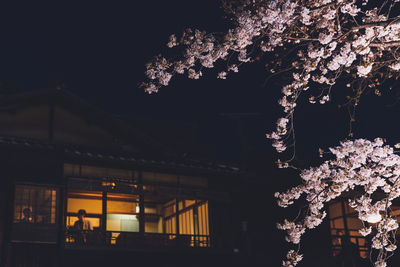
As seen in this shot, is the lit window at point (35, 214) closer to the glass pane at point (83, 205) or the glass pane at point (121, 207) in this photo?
the glass pane at point (83, 205)

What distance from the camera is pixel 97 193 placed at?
17.0 metres

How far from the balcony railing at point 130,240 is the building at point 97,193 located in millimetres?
34

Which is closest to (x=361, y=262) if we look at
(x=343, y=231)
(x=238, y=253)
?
(x=343, y=231)

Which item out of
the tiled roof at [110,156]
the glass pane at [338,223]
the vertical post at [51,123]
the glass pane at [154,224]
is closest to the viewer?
the tiled roof at [110,156]

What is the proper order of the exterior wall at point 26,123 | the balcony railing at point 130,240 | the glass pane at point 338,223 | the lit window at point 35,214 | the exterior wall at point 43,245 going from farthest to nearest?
the glass pane at point 338,223 < the exterior wall at point 26,123 < the balcony railing at point 130,240 < the lit window at point 35,214 < the exterior wall at point 43,245

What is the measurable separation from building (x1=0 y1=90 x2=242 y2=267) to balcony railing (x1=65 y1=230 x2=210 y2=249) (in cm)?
3

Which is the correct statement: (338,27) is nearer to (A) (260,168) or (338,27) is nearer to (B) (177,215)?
(B) (177,215)

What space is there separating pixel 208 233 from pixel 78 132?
590cm

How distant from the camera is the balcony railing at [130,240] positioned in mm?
15172

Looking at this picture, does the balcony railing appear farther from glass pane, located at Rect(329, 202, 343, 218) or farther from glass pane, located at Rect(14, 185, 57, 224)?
glass pane, located at Rect(329, 202, 343, 218)

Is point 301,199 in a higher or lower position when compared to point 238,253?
higher

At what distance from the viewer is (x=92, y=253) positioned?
15195 millimetres

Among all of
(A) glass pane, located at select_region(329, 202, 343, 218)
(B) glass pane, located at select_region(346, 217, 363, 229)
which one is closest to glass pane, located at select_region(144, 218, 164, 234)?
(A) glass pane, located at select_region(329, 202, 343, 218)

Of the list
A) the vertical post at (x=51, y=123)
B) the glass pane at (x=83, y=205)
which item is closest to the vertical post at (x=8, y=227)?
the vertical post at (x=51, y=123)
